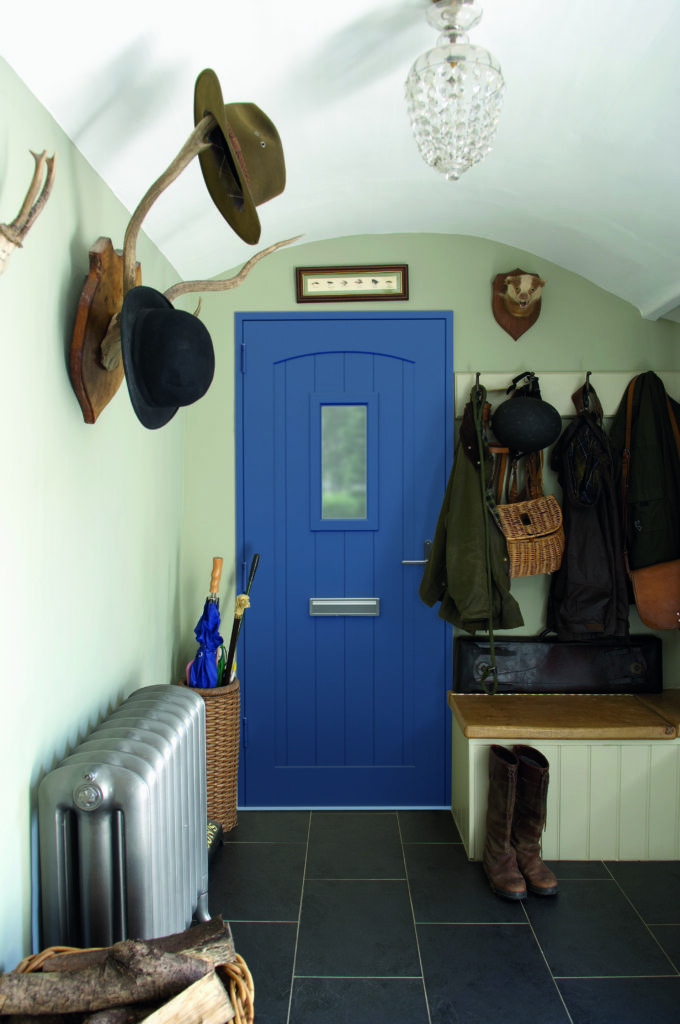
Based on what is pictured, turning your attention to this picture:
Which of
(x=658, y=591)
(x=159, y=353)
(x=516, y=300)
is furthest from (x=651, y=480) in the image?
(x=159, y=353)

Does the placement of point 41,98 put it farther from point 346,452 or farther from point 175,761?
point 346,452

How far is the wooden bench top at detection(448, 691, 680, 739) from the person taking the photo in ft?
8.85

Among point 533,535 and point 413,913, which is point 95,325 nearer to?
point 533,535

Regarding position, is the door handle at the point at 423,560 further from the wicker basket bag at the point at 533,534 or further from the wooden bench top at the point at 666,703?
the wooden bench top at the point at 666,703

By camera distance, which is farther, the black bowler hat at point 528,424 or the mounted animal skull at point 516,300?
→ the mounted animal skull at point 516,300

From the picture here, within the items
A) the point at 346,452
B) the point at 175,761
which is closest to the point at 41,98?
the point at 175,761

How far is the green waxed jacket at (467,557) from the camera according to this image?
9.45 ft

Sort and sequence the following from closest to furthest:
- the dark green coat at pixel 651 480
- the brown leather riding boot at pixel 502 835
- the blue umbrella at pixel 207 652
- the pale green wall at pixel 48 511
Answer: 1. the pale green wall at pixel 48 511
2. the brown leather riding boot at pixel 502 835
3. the blue umbrella at pixel 207 652
4. the dark green coat at pixel 651 480

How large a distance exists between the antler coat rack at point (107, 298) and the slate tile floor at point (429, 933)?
5.52 feet

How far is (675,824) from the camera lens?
8.96 feet

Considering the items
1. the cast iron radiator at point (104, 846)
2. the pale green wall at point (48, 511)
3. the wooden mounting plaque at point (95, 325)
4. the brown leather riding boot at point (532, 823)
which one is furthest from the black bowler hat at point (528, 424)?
the cast iron radiator at point (104, 846)

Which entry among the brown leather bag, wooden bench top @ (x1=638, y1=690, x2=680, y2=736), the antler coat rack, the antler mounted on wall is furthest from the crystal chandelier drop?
wooden bench top @ (x1=638, y1=690, x2=680, y2=736)

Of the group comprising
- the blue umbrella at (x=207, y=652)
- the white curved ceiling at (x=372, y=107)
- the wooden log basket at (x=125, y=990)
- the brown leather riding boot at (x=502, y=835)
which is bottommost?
the brown leather riding boot at (x=502, y=835)

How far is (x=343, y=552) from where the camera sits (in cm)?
316
